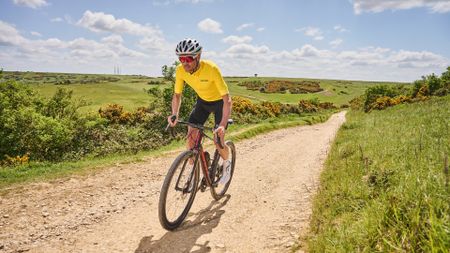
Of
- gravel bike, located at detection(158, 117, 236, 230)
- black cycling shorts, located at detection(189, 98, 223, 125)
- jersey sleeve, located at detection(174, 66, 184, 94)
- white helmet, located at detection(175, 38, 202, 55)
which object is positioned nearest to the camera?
gravel bike, located at detection(158, 117, 236, 230)

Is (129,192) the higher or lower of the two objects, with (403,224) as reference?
lower

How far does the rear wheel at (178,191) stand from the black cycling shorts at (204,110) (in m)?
1.24

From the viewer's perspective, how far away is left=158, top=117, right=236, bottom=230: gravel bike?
18.8ft

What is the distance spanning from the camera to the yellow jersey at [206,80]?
6434 millimetres

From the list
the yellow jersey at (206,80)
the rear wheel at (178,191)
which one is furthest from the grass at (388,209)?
the yellow jersey at (206,80)

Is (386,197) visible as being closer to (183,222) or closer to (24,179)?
(183,222)

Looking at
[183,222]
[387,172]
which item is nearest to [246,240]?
[183,222]

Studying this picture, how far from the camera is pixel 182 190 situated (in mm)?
6316

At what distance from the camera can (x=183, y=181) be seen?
629 cm

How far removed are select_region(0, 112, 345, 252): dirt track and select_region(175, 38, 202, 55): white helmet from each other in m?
3.47

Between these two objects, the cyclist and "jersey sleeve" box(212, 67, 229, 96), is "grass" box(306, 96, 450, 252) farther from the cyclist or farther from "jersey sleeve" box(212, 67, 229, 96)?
"jersey sleeve" box(212, 67, 229, 96)

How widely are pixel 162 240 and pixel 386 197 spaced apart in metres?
3.94

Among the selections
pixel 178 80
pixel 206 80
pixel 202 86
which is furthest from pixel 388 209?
pixel 178 80

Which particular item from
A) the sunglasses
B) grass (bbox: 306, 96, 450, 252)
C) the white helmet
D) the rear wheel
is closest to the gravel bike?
the rear wheel
